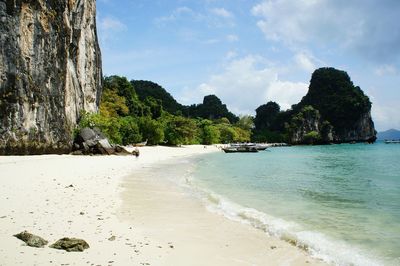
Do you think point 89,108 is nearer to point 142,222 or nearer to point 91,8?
point 91,8

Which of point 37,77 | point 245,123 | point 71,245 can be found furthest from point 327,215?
point 245,123

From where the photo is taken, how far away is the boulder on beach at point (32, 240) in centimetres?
742

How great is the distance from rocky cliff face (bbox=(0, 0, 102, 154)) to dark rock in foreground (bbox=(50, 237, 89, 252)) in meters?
29.9

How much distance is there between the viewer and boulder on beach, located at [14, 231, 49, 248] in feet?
24.3

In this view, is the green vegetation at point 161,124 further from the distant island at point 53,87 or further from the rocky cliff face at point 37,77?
the rocky cliff face at point 37,77

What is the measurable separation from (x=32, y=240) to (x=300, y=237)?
6.87 metres

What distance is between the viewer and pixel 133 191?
16.9 meters

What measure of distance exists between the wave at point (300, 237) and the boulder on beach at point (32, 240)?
20.0 ft

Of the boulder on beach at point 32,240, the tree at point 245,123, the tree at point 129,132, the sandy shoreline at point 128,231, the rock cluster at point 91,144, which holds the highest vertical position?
the tree at point 245,123

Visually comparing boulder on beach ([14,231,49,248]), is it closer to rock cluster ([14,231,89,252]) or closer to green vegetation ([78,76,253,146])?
rock cluster ([14,231,89,252])

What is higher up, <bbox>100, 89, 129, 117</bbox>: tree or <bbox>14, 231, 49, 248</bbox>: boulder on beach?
<bbox>100, 89, 129, 117</bbox>: tree

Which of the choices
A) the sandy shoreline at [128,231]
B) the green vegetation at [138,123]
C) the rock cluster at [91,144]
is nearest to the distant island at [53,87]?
the green vegetation at [138,123]

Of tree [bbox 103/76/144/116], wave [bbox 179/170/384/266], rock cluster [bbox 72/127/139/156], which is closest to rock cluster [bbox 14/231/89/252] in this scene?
wave [bbox 179/170/384/266]

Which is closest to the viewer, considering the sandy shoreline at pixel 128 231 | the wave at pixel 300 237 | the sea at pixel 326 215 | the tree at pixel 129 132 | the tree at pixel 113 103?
the sandy shoreline at pixel 128 231
